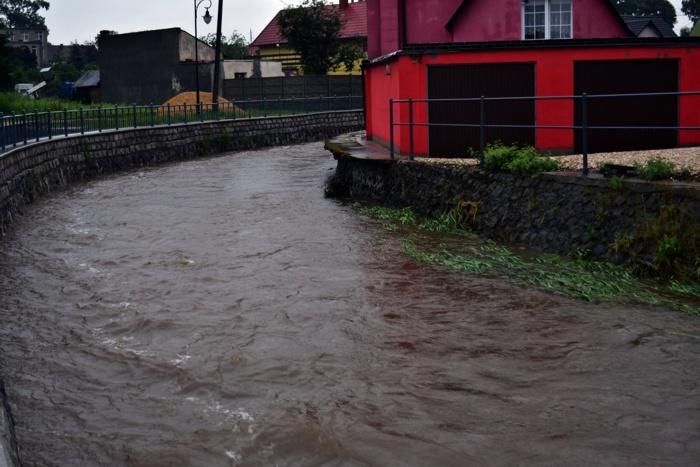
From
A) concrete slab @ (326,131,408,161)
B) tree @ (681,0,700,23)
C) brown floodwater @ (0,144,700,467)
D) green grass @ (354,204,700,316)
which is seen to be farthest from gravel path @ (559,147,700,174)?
tree @ (681,0,700,23)

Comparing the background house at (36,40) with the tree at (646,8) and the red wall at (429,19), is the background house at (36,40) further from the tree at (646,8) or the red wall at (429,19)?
the red wall at (429,19)

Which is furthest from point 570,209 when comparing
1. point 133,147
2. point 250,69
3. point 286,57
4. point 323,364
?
point 286,57

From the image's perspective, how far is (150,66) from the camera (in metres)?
46.7

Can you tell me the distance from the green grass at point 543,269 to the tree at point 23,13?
313ft

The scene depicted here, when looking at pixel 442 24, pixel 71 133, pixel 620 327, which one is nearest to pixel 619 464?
pixel 620 327

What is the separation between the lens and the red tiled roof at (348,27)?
179ft

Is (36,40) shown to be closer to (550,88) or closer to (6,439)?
(550,88)

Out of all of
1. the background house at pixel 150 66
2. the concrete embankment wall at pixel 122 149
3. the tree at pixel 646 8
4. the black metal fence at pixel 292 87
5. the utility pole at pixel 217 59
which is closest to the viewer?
the concrete embankment wall at pixel 122 149

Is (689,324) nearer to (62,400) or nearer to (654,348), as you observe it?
(654,348)

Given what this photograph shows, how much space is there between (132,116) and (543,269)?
2021cm

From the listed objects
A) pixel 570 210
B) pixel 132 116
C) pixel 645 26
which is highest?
pixel 645 26

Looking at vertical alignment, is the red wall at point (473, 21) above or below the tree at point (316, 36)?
below

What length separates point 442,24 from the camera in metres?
24.3

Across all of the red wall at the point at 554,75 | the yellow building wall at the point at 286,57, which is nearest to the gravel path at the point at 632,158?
the red wall at the point at 554,75
